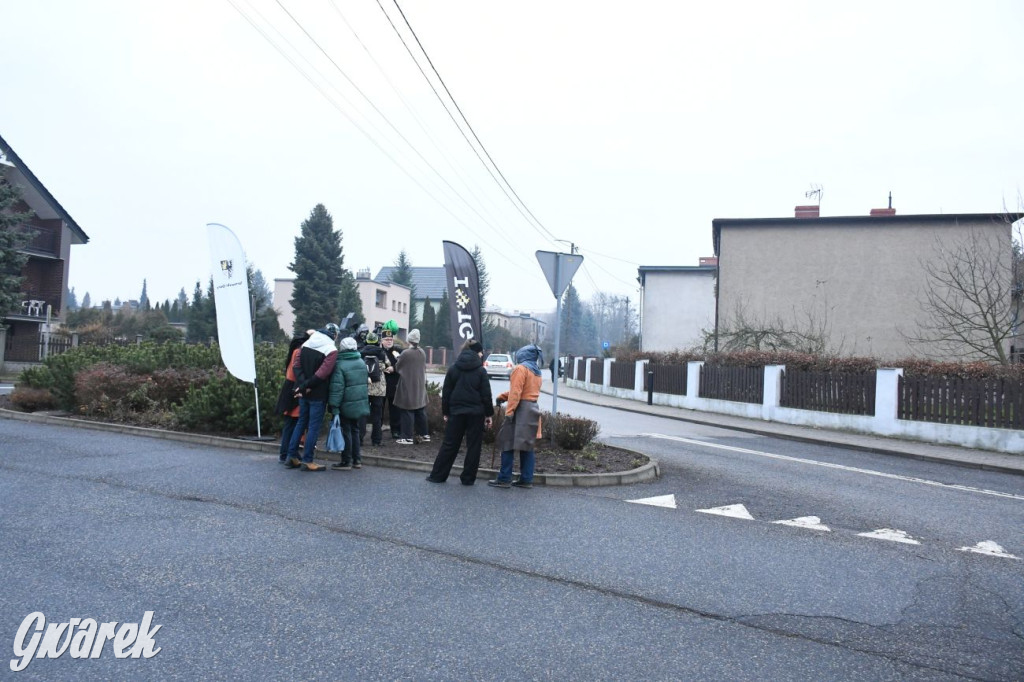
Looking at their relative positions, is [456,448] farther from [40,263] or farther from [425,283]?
[425,283]

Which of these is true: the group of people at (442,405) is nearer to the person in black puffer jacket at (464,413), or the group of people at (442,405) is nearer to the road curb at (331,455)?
the person in black puffer jacket at (464,413)

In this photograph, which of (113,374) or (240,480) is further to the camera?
(113,374)

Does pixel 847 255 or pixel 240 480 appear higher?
pixel 847 255

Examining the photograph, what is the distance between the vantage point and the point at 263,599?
4535mm

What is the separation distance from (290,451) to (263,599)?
4.89 metres

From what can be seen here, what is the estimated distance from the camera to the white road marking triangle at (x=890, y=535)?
6728 millimetres

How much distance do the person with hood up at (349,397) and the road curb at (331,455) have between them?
0.55 meters

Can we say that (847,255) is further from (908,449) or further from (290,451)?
(290,451)

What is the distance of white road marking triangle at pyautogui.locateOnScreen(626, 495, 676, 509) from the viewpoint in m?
7.85

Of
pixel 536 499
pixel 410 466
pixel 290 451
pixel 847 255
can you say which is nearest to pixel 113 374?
pixel 290 451

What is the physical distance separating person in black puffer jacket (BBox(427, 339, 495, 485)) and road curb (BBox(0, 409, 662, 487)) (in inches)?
26.6

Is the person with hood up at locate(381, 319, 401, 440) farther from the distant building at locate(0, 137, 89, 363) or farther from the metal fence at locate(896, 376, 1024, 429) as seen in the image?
the distant building at locate(0, 137, 89, 363)

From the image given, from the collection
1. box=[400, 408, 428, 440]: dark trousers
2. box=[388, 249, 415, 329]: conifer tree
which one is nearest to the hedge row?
box=[400, 408, 428, 440]: dark trousers

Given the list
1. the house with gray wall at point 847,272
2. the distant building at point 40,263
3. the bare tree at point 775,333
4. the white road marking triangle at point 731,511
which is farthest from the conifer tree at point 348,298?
the white road marking triangle at point 731,511
